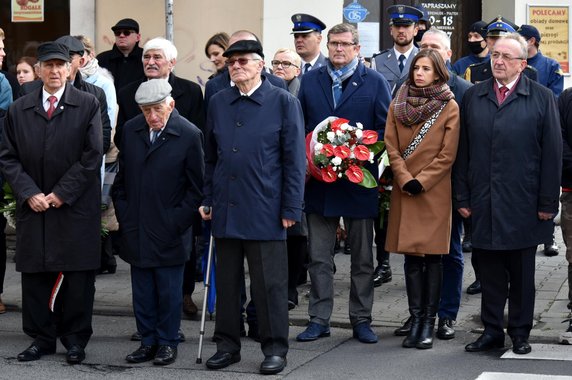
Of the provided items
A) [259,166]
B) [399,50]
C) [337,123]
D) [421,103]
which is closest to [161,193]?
[259,166]

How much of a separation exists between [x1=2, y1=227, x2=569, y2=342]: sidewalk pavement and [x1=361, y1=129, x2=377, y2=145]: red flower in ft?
4.96

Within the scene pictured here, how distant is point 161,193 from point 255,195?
744mm

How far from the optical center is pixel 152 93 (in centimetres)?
884

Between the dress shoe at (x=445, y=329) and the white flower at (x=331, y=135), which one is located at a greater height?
the white flower at (x=331, y=135)

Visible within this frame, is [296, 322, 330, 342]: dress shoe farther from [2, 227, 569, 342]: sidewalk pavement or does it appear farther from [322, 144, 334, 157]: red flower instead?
[322, 144, 334, 157]: red flower

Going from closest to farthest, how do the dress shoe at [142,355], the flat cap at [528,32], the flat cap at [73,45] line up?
the dress shoe at [142,355]
the flat cap at [73,45]
the flat cap at [528,32]

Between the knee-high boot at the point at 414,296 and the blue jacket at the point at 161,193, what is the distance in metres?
1.61

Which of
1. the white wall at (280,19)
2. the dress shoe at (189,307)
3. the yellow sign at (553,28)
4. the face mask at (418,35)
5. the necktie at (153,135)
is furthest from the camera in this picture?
the yellow sign at (553,28)

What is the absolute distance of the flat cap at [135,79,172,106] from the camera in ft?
28.9

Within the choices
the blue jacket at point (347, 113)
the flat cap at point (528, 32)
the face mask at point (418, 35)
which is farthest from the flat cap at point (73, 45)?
the flat cap at point (528, 32)

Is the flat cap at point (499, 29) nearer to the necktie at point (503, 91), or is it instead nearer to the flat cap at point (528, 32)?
the flat cap at point (528, 32)

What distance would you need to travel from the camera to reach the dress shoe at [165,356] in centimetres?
870

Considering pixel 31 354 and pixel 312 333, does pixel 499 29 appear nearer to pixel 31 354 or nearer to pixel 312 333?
pixel 312 333

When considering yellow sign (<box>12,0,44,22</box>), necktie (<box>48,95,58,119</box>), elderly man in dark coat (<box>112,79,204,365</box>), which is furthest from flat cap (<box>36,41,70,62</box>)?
yellow sign (<box>12,0,44,22</box>)
